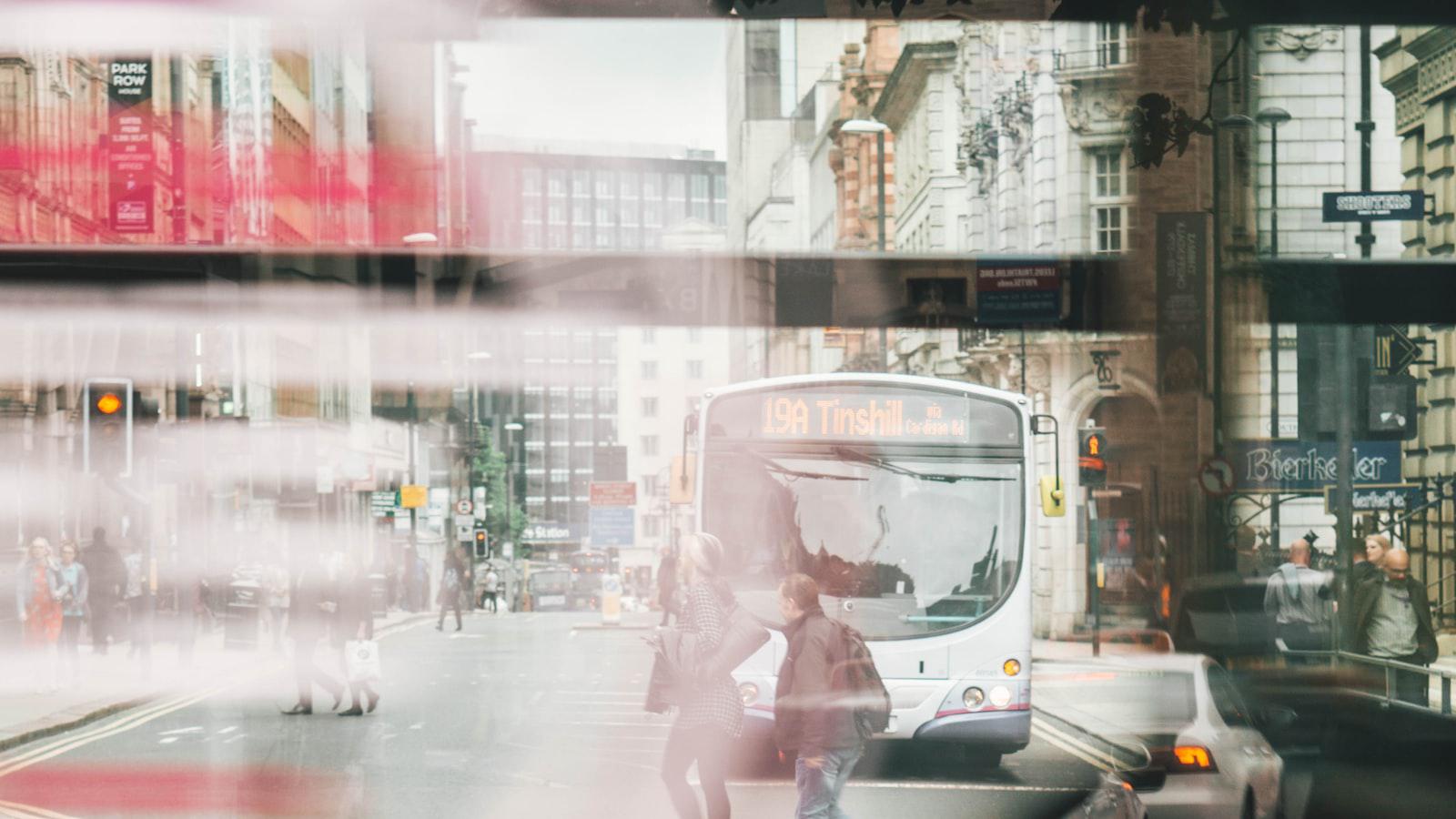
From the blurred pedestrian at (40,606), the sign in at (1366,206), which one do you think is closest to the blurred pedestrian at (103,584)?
the blurred pedestrian at (40,606)

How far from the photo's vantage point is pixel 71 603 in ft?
30.8

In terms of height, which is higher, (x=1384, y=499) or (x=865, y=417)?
(x=865, y=417)

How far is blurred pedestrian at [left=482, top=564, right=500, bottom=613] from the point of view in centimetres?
1144

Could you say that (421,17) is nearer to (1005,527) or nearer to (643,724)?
(1005,527)

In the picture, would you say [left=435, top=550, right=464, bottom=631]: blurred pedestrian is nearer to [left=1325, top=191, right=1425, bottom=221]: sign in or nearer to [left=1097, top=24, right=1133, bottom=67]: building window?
[left=1097, top=24, right=1133, bottom=67]: building window

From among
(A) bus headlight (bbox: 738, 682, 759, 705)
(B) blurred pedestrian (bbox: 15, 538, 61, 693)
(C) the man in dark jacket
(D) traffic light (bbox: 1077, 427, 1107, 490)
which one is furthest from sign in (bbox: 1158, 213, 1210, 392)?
(B) blurred pedestrian (bbox: 15, 538, 61, 693)

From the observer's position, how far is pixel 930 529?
9.04 metres

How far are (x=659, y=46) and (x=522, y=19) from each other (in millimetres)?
632

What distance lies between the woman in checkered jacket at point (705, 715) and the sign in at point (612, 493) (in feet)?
3.98

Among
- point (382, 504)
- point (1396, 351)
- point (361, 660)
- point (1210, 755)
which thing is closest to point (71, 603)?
point (382, 504)

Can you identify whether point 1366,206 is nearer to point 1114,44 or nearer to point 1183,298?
point 1183,298

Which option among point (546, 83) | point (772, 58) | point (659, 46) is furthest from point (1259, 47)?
point (546, 83)

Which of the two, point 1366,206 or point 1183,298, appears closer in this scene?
point 1183,298

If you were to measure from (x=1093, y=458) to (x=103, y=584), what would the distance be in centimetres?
580
